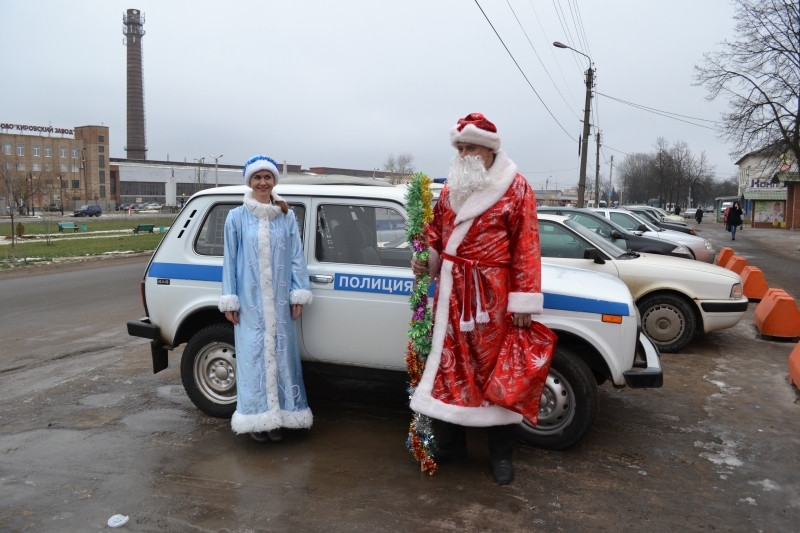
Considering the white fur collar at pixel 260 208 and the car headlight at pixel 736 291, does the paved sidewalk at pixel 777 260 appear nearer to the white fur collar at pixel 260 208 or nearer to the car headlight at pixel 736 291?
the car headlight at pixel 736 291

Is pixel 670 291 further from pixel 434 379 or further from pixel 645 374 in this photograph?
pixel 434 379

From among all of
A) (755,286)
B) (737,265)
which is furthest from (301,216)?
(737,265)

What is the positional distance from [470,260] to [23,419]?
3.95m

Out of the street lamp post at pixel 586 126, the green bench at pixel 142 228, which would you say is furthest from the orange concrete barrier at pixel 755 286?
the green bench at pixel 142 228

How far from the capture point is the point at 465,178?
Result: 3.89 meters

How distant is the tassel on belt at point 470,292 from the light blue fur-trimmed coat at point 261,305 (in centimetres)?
126

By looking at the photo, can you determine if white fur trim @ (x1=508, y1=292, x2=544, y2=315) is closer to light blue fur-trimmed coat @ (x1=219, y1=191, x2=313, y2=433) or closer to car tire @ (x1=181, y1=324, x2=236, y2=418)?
light blue fur-trimmed coat @ (x1=219, y1=191, x2=313, y2=433)

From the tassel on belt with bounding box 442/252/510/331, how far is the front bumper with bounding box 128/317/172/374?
2.73 metres

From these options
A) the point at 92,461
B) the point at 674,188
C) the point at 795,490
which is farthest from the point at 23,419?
the point at 674,188

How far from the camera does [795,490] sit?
4031 mm

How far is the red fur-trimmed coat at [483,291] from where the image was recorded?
152 inches

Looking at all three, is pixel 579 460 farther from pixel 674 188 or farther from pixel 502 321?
pixel 674 188

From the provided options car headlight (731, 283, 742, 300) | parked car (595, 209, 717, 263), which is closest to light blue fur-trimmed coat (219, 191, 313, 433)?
car headlight (731, 283, 742, 300)

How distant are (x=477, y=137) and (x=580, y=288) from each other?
1.44 m
